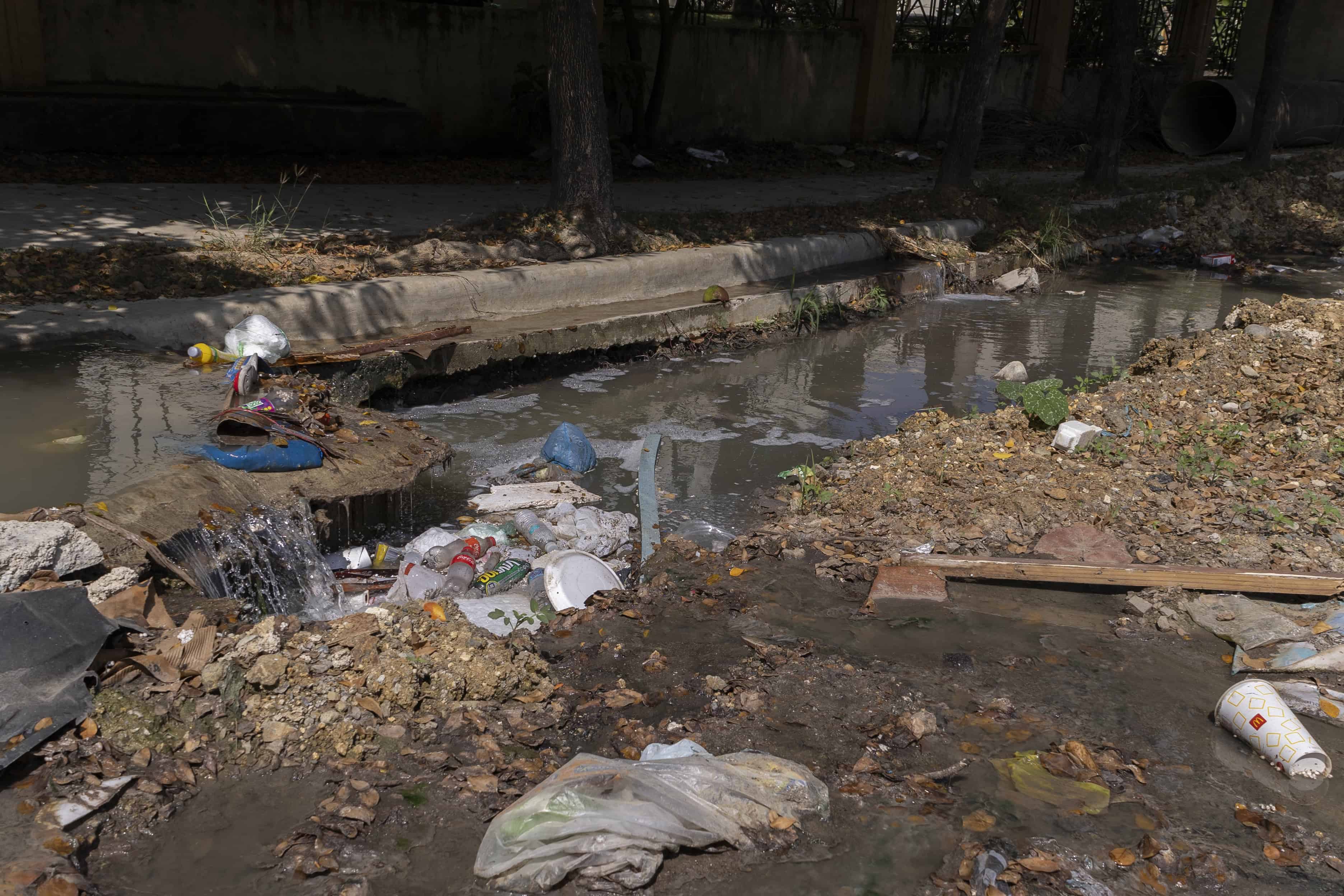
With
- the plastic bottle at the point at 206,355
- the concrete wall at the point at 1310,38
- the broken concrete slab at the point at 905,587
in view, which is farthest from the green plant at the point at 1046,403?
the concrete wall at the point at 1310,38

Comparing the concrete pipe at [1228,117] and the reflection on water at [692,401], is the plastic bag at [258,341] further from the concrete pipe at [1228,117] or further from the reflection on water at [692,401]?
the concrete pipe at [1228,117]

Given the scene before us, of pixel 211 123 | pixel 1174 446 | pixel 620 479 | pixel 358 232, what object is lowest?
pixel 620 479

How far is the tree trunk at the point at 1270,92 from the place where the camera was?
15.2 m

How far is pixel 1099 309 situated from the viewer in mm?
10383

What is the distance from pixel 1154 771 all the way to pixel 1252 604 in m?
1.35

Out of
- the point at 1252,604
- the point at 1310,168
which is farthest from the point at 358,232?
the point at 1310,168

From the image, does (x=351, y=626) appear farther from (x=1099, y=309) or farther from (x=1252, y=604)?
(x=1099, y=309)

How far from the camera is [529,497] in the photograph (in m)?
5.28

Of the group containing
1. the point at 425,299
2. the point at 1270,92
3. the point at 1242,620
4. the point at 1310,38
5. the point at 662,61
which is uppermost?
the point at 1310,38

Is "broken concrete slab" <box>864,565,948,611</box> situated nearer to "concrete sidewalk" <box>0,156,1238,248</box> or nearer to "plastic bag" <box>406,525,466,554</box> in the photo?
"plastic bag" <box>406,525,466,554</box>

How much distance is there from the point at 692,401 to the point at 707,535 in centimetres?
223

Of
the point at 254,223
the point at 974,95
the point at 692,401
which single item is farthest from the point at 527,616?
the point at 974,95

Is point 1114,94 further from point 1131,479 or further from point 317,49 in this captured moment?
point 1131,479

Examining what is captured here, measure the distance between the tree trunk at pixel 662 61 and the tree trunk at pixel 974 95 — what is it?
390 centimetres
